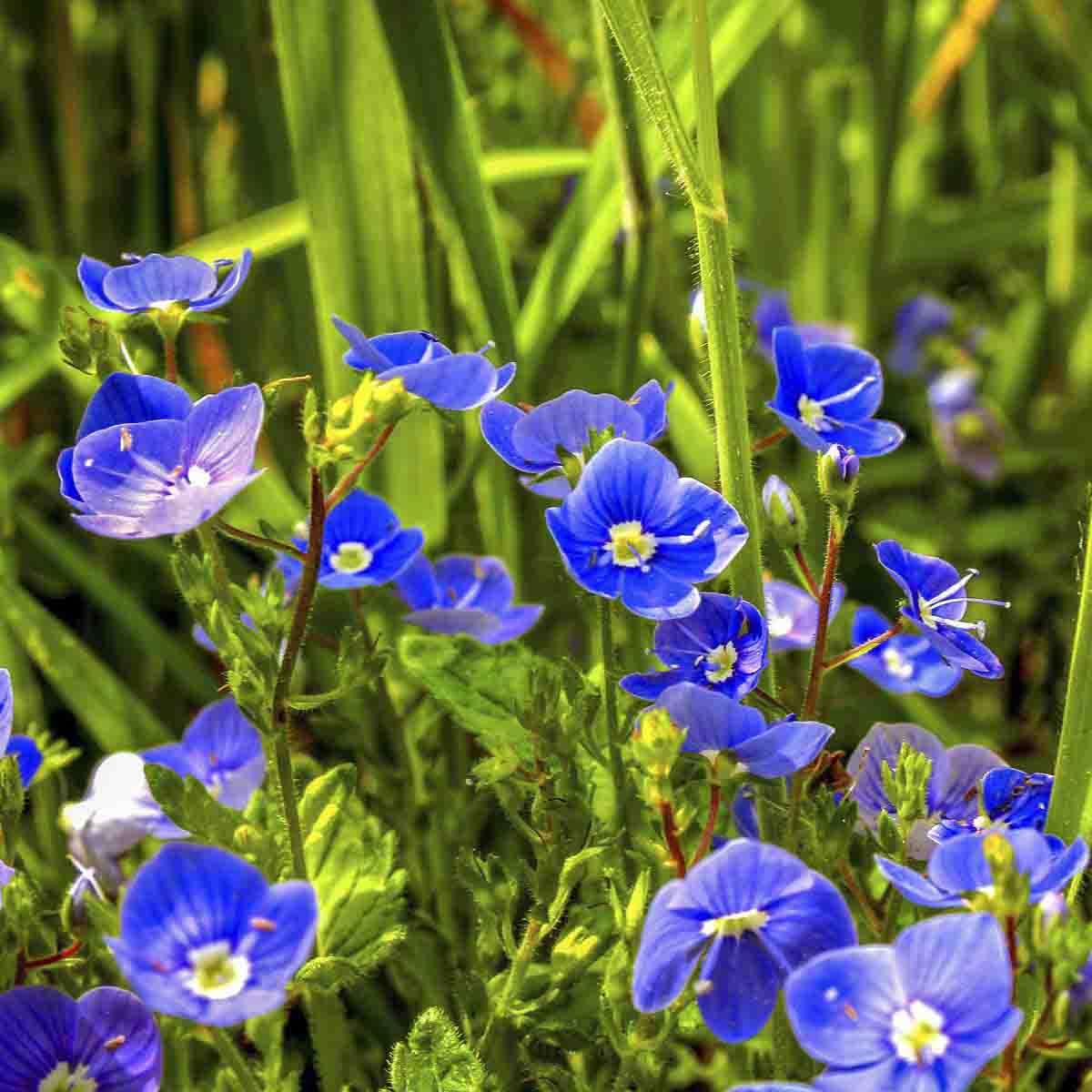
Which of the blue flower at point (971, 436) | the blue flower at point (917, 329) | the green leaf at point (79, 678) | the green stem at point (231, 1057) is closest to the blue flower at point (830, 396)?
the green stem at point (231, 1057)

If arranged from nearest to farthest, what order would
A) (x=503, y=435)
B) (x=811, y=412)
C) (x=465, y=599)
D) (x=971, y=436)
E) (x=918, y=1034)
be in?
(x=918, y=1034) < (x=503, y=435) < (x=811, y=412) < (x=465, y=599) < (x=971, y=436)

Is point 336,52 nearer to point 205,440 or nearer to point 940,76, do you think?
→ point 205,440

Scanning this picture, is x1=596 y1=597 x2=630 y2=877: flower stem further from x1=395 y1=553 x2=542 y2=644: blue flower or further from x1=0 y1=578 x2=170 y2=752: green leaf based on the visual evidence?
x1=0 y1=578 x2=170 y2=752: green leaf

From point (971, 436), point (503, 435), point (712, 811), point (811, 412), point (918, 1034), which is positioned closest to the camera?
point (918, 1034)

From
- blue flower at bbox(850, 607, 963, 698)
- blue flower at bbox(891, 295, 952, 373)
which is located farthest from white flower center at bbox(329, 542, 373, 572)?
blue flower at bbox(891, 295, 952, 373)

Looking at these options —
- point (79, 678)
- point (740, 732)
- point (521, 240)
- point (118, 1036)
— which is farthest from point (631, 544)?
point (521, 240)

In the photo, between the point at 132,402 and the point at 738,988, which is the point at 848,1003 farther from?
the point at 132,402

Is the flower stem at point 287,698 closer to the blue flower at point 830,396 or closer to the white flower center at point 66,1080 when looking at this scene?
the white flower center at point 66,1080
